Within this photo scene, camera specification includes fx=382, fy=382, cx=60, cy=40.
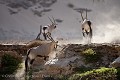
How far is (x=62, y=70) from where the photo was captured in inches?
402

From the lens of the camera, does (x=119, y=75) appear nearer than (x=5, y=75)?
Yes

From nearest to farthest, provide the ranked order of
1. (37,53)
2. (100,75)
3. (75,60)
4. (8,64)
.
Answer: (100,75) < (75,60) < (37,53) < (8,64)

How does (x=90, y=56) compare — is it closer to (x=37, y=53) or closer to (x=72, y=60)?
(x=72, y=60)

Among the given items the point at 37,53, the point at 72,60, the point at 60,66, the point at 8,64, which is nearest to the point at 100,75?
the point at 60,66

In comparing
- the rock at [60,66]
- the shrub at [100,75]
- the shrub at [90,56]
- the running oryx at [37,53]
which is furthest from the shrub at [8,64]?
the shrub at [100,75]

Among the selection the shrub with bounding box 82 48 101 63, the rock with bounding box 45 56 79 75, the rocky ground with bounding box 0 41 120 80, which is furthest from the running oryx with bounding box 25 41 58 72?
the shrub with bounding box 82 48 101 63

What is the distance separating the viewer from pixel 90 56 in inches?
416

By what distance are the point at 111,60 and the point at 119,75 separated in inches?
74.5

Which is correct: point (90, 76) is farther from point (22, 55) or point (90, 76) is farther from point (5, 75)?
point (22, 55)

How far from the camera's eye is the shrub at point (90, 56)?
10.5m

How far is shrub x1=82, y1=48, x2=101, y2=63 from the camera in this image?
1049cm

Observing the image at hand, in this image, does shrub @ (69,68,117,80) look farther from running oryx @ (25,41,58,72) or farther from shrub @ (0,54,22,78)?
shrub @ (0,54,22,78)

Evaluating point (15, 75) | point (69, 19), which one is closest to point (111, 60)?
point (15, 75)

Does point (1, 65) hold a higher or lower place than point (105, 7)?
lower
